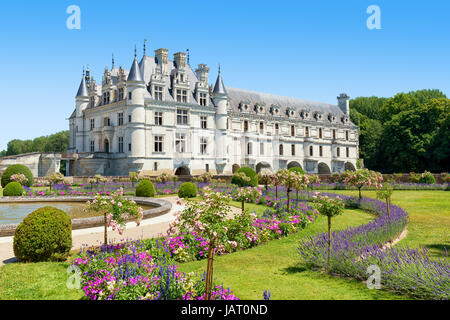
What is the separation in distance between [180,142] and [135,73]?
9.27 m

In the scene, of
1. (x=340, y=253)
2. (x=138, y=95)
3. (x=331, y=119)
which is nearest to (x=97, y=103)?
(x=138, y=95)

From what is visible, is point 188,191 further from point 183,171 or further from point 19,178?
point 183,171

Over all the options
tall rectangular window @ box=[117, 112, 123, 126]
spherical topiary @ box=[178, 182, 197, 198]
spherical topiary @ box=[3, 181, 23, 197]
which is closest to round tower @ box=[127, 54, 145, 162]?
tall rectangular window @ box=[117, 112, 123, 126]

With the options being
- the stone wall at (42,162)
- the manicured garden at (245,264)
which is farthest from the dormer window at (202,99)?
the manicured garden at (245,264)

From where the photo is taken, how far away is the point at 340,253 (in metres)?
7.79

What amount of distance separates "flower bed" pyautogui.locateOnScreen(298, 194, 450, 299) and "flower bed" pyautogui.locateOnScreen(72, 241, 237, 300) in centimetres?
265

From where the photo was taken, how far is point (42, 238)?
8273 mm

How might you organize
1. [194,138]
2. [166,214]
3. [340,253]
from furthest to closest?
[194,138] < [166,214] < [340,253]

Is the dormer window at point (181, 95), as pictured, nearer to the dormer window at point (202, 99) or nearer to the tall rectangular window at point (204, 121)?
the dormer window at point (202, 99)

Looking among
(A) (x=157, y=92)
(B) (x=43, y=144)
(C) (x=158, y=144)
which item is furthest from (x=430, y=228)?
(B) (x=43, y=144)

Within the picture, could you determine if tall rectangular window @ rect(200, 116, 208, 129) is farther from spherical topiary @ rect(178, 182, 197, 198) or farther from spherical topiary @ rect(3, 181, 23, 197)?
spherical topiary @ rect(3, 181, 23, 197)

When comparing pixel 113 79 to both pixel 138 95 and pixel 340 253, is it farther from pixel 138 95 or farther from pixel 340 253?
pixel 340 253

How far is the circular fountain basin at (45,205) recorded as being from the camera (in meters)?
12.7
